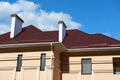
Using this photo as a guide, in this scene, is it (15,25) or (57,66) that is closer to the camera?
(57,66)

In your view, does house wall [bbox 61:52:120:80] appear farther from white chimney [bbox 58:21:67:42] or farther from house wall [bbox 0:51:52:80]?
house wall [bbox 0:51:52:80]

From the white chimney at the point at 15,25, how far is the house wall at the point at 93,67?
4.72 m

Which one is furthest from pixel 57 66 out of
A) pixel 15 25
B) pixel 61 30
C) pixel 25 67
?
pixel 15 25

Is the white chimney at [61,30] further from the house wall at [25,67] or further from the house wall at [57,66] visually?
the house wall at [25,67]

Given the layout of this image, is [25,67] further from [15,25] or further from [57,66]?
[15,25]

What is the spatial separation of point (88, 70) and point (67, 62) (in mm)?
1882

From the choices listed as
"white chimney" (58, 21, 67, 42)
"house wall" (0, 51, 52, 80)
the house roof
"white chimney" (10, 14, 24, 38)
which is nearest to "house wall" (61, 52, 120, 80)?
the house roof

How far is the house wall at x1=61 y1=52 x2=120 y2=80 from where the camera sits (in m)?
21.0

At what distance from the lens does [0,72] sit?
818 inches

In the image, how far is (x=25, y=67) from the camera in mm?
20406

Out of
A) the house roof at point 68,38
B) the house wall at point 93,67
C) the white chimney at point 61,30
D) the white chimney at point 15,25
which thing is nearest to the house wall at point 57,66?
the house wall at point 93,67

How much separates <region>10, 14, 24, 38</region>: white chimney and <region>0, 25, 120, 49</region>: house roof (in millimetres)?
355

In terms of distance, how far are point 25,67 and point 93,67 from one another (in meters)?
5.48

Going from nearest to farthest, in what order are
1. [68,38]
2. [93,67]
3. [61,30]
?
[93,67] < [61,30] < [68,38]
